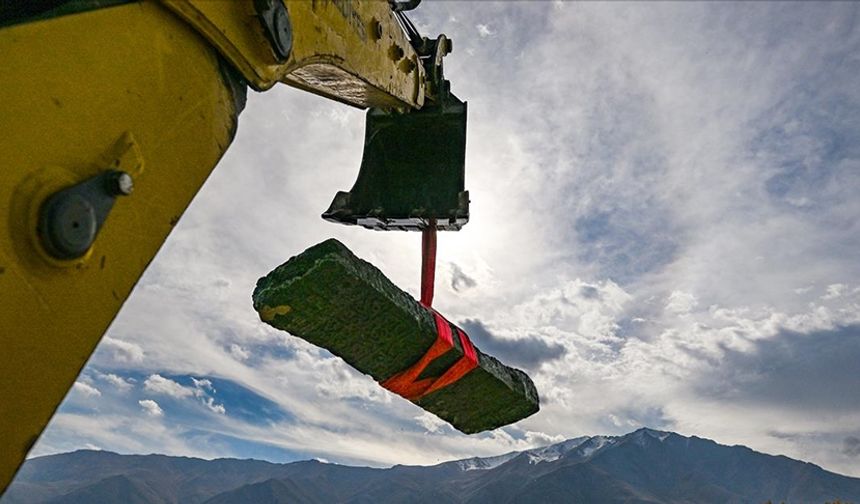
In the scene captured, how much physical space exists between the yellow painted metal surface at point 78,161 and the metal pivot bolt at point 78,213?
0.9 inches

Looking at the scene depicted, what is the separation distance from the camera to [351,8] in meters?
2.77

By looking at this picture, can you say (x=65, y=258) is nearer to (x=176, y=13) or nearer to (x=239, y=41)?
(x=176, y=13)

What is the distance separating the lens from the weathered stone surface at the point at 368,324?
2.36m

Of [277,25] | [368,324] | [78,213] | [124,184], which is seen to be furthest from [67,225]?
[368,324]

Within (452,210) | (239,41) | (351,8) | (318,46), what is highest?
(452,210)

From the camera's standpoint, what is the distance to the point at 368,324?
275 centimetres

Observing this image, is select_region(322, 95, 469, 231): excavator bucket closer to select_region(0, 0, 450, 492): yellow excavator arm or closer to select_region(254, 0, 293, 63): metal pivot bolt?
select_region(254, 0, 293, 63): metal pivot bolt

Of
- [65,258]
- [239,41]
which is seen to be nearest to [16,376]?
[65,258]

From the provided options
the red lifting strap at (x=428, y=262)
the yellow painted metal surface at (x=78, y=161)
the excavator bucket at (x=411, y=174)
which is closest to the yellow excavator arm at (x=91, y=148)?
the yellow painted metal surface at (x=78, y=161)

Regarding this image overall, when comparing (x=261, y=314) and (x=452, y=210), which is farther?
(x=452, y=210)

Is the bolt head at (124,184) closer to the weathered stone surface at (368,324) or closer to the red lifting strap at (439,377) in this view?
the weathered stone surface at (368,324)

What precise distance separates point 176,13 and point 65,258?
68 cm

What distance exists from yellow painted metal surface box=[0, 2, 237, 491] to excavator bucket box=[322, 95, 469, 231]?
351cm

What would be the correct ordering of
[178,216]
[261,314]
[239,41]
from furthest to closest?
1. [261,314]
2. [239,41]
3. [178,216]
